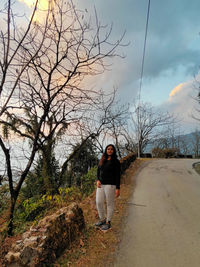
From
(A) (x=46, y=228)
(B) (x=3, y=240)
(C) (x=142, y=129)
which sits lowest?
(B) (x=3, y=240)

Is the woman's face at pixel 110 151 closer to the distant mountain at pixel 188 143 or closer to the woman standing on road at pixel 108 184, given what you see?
the woman standing on road at pixel 108 184

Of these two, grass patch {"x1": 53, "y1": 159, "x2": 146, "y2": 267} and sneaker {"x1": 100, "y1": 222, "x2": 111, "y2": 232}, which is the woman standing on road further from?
grass patch {"x1": 53, "y1": 159, "x2": 146, "y2": 267}

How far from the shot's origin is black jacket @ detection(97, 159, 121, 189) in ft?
11.1

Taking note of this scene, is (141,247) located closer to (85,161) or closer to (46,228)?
(46,228)

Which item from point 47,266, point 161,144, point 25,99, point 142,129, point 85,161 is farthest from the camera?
point 161,144

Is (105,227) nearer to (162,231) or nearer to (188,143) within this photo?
(162,231)

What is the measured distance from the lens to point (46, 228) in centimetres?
271

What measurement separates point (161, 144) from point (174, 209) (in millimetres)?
33696

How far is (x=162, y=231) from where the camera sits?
135 inches

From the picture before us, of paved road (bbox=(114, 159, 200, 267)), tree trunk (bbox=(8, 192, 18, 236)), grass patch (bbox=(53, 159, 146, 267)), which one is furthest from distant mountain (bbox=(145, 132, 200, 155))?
tree trunk (bbox=(8, 192, 18, 236))

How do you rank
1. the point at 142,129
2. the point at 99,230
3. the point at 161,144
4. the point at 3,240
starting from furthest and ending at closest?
the point at 161,144
the point at 142,129
the point at 99,230
the point at 3,240

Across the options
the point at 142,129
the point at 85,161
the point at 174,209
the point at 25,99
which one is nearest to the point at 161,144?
the point at 142,129

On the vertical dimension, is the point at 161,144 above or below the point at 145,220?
above

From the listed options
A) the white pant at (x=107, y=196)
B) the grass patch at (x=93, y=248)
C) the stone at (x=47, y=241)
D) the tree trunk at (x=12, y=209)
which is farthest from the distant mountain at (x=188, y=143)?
the tree trunk at (x=12, y=209)
